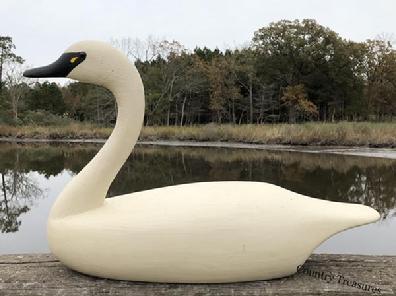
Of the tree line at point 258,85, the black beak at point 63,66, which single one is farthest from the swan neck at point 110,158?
the tree line at point 258,85

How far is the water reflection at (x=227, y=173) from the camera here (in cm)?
943

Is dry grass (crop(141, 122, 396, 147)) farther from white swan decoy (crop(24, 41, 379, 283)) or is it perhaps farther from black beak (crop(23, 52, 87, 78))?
black beak (crop(23, 52, 87, 78))

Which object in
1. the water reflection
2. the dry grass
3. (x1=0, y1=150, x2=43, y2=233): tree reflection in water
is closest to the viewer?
(x1=0, y1=150, x2=43, y2=233): tree reflection in water

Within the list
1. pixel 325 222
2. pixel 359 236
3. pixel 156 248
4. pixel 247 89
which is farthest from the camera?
pixel 247 89

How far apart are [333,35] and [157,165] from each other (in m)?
29.3

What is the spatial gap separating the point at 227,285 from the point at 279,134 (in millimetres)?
20273

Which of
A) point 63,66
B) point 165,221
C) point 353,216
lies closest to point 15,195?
point 63,66

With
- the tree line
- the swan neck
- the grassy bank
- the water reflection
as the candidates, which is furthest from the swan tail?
the tree line

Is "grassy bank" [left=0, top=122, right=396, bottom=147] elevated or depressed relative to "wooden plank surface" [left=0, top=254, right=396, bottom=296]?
elevated

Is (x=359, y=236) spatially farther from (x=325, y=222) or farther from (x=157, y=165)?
(x=157, y=165)

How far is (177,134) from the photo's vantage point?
93.4 ft

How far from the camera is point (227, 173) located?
13.1 metres

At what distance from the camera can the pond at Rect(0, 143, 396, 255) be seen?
6.52 meters

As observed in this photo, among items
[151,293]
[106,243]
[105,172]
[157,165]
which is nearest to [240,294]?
[151,293]
